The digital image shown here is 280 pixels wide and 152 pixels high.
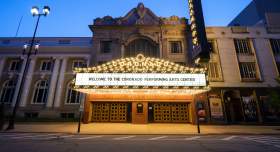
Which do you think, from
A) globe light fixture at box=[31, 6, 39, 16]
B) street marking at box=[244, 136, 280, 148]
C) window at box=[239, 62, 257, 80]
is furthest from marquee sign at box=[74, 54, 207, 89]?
window at box=[239, 62, 257, 80]

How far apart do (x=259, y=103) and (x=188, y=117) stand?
9.43 meters

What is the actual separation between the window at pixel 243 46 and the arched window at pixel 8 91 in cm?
3530

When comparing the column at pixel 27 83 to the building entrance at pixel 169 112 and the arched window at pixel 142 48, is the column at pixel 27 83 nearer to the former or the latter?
the arched window at pixel 142 48

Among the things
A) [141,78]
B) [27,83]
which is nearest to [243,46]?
[141,78]

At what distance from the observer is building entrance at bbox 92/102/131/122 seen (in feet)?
63.9

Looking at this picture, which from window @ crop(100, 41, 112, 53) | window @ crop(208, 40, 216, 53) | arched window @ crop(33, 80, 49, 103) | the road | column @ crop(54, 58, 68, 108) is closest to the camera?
the road

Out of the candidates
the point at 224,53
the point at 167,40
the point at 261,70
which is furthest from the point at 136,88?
the point at 261,70

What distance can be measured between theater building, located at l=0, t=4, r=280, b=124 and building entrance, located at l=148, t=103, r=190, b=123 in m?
0.13

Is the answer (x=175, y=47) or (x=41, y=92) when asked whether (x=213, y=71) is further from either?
(x=41, y=92)

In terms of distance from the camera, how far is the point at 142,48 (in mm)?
22141

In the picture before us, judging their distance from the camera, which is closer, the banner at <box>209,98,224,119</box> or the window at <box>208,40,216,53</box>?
the banner at <box>209,98,224,119</box>

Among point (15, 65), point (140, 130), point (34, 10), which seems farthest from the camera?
point (15, 65)

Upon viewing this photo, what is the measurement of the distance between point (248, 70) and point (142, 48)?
15.3 meters

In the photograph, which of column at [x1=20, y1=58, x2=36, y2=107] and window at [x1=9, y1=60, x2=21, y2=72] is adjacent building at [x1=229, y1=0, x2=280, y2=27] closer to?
column at [x1=20, y1=58, x2=36, y2=107]
